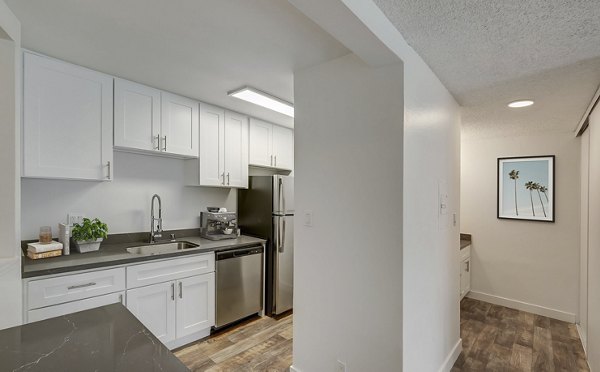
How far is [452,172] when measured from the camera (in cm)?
254

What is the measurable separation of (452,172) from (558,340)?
7.02 ft

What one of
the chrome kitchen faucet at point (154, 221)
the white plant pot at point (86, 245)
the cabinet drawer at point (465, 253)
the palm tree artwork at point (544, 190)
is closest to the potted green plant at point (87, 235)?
the white plant pot at point (86, 245)

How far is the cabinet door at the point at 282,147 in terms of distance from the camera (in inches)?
146

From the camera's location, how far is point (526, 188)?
147 inches

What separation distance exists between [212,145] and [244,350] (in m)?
1.96

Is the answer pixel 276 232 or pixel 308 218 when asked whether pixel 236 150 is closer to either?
pixel 276 232

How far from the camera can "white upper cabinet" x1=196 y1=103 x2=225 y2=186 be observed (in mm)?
3002

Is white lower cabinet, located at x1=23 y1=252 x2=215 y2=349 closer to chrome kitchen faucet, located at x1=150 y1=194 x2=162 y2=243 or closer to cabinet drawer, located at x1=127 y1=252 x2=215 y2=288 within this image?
cabinet drawer, located at x1=127 y1=252 x2=215 y2=288

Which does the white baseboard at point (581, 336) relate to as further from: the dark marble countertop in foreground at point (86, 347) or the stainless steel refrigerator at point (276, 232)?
the dark marble countertop in foreground at point (86, 347)

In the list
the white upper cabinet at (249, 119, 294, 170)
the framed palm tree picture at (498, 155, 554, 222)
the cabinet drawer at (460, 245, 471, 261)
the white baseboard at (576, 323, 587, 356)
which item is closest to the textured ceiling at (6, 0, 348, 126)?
the white upper cabinet at (249, 119, 294, 170)

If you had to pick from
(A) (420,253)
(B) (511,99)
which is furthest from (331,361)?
(B) (511,99)

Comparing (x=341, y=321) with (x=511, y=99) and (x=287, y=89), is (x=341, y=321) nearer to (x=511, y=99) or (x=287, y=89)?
(x=287, y=89)

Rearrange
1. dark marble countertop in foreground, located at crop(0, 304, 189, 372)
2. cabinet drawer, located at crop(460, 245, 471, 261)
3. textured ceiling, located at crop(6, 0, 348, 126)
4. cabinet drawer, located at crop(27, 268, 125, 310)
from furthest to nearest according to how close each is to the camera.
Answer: cabinet drawer, located at crop(460, 245, 471, 261) → cabinet drawer, located at crop(27, 268, 125, 310) → textured ceiling, located at crop(6, 0, 348, 126) → dark marble countertop in foreground, located at crop(0, 304, 189, 372)

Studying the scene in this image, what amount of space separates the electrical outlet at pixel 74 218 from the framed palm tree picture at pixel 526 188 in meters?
4.69
